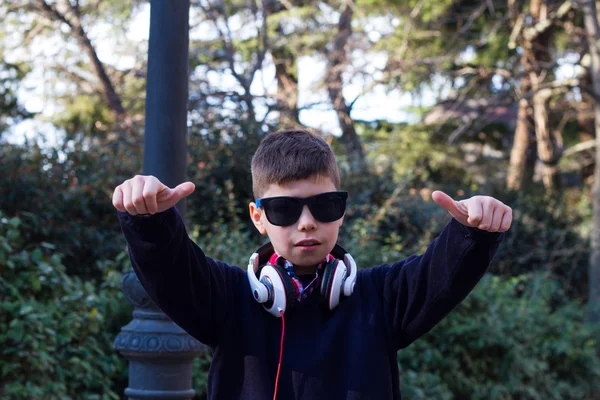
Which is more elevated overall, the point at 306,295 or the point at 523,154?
the point at 523,154

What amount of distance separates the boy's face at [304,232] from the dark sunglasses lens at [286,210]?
15 millimetres

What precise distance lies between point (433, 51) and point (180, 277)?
11894 mm

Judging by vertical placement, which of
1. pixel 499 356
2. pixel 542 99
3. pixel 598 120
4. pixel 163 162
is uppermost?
pixel 542 99

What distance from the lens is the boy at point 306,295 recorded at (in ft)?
7.14

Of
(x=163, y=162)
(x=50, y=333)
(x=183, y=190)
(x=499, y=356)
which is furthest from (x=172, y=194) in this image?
(x=499, y=356)

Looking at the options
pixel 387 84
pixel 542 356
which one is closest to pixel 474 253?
pixel 542 356

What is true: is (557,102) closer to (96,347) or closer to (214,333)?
(96,347)

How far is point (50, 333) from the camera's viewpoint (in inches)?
165

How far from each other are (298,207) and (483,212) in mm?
556

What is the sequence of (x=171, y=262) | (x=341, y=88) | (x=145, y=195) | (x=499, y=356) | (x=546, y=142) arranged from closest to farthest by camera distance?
(x=145, y=195), (x=171, y=262), (x=499, y=356), (x=341, y=88), (x=546, y=142)

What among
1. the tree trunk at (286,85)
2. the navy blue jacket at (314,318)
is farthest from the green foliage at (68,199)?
the navy blue jacket at (314,318)

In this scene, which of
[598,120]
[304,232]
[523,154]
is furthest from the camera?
[523,154]

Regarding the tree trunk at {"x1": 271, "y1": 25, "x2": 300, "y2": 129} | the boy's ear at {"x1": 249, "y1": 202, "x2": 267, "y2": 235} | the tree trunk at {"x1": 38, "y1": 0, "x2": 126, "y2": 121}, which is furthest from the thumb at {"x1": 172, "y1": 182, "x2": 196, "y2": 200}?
the tree trunk at {"x1": 38, "y1": 0, "x2": 126, "y2": 121}

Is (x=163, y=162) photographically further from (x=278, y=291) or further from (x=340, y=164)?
(x=340, y=164)
